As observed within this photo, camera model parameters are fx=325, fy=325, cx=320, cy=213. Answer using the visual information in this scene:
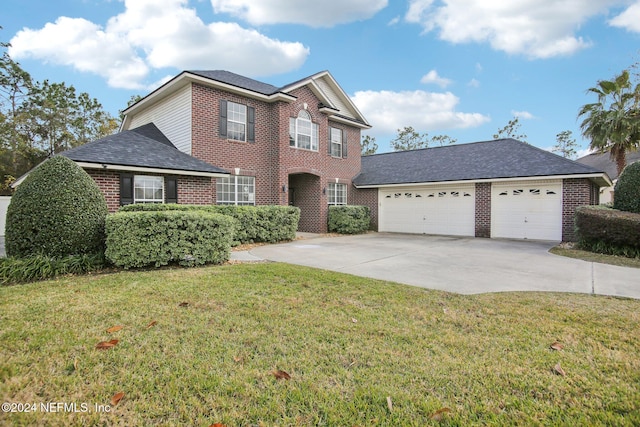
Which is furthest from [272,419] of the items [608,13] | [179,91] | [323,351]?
[608,13]

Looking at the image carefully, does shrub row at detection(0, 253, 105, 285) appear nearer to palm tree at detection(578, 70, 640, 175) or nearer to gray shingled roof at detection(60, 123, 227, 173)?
gray shingled roof at detection(60, 123, 227, 173)

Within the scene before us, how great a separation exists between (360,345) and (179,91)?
43.6ft

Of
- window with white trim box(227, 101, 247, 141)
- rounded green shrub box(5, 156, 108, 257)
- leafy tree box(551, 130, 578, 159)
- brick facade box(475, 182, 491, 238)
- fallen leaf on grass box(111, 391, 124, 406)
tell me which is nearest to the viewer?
fallen leaf on grass box(111, 391, 124, 406)

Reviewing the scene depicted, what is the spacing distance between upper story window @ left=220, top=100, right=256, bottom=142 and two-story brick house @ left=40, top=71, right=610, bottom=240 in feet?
0.14

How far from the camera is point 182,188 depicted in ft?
38.8

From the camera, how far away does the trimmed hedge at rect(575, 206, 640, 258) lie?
8.91 m

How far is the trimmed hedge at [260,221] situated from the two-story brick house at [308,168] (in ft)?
5.06

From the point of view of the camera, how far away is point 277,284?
5586mm

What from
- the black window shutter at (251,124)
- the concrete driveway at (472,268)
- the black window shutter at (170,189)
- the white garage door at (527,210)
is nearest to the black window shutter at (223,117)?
the black window shutter at (251,124)

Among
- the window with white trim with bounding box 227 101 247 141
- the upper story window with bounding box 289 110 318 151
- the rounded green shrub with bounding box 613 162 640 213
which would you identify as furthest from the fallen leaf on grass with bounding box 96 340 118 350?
the rounded green shrub with bounding box 613 162 640 213

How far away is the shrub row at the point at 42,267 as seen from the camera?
589 cm

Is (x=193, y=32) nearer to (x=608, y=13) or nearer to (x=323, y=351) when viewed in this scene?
(x=323, y=351)

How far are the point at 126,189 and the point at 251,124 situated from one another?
5.89 m

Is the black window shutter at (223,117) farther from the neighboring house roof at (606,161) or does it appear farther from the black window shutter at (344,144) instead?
the neighboring house roof at (606,161)
